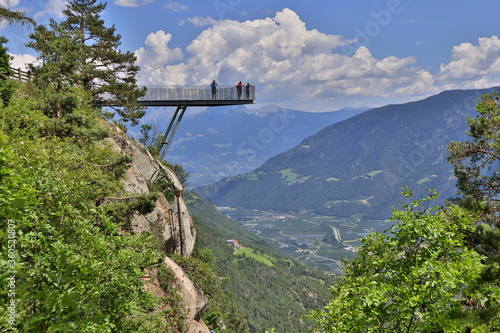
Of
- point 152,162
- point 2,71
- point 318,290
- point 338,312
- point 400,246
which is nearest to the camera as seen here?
point 338,312

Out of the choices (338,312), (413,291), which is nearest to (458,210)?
(413,291)

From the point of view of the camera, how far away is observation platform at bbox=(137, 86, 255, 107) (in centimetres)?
3603

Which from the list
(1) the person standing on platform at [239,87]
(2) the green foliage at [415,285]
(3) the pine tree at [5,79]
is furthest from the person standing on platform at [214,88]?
(2) the green foliage at [415,285]

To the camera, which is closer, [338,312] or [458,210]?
[338,312]

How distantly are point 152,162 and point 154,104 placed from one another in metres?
9.72

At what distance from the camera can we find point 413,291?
313 inches

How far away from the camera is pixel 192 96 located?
3644cm

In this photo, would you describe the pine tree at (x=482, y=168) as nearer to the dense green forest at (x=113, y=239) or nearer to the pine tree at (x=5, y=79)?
the dense green forest at (x=113, y=239)

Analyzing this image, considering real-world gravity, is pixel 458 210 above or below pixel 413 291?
above

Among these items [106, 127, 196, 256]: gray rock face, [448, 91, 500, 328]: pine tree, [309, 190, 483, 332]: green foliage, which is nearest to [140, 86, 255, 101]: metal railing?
[106, 127, 196, 256]: gray rock face

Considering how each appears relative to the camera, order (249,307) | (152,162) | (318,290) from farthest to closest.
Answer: (318,290) → (249,307) → (152,162)

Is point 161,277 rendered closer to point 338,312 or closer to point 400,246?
point 338,312

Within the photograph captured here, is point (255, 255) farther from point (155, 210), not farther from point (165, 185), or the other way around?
point (155, 210)

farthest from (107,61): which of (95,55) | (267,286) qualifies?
(267,286)
